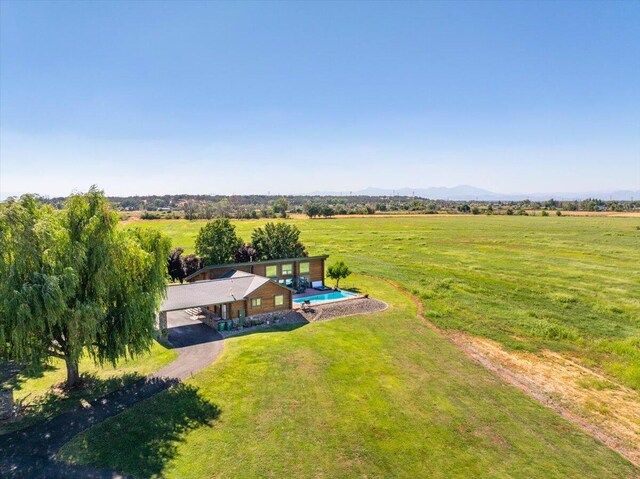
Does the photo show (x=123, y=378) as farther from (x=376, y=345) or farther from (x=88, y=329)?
(x=376, y=345)

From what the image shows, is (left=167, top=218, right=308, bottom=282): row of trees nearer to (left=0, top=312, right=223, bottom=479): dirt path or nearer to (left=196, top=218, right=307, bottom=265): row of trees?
(left=196, top=218, right=307, bottom=265): row of trees

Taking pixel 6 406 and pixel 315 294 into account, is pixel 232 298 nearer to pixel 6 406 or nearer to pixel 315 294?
pixel 315 294

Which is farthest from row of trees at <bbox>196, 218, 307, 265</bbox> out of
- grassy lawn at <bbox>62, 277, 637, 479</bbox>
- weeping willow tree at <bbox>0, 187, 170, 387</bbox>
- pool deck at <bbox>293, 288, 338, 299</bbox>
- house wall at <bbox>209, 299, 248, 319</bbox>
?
weeping willow tree at <bbox>0, 187, 170, 387</bbox>

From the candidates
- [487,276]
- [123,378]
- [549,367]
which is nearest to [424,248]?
[487,276]

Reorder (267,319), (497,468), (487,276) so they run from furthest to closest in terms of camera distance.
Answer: (487,276), (267,319), (497,468)

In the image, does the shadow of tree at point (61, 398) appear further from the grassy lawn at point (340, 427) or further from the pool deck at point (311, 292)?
the pool deck at point (311, 292)

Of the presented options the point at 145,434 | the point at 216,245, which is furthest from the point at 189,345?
the point at 216,245

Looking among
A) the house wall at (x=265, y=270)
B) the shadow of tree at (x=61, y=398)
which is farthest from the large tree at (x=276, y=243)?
the shadow of tree at (x=61, y=398)
